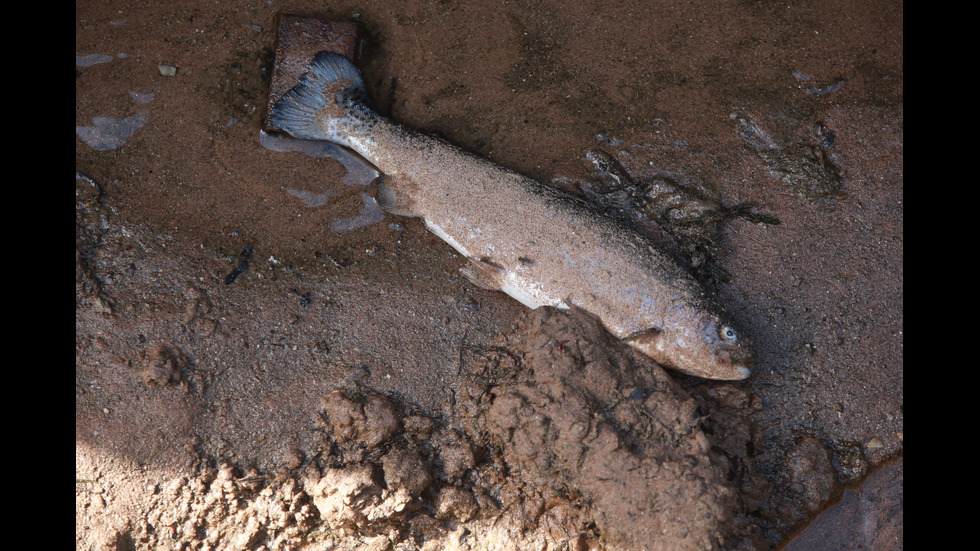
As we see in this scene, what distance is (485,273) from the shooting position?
12.6ft

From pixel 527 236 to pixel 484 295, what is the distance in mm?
491

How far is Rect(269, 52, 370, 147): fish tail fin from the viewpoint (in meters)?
4.07

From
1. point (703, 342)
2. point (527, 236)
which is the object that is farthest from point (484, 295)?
point (703, 342)

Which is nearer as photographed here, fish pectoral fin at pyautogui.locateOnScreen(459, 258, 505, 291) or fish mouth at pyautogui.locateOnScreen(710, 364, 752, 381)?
fish mouth at pyautogui.locateOnScreen(710, 364, 752, 381)

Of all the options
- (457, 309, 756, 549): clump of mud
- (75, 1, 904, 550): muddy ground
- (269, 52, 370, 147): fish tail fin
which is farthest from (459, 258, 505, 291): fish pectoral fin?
(269, 52, 370, 147): fish tail fin

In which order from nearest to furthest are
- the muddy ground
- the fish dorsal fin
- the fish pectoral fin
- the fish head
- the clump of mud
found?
the clump of mud < the muddy ground < the fish head < the fish pectoral fin < the fish dorsal fin

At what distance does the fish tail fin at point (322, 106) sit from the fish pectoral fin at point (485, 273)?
1224 mm

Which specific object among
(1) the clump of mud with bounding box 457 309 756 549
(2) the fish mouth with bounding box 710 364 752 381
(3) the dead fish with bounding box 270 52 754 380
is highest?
(3) the dead fish with bounding box 270 52 754 380

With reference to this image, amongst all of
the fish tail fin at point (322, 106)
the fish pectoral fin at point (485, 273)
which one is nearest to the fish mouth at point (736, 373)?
the fish pectoral fin at point (485, 273)

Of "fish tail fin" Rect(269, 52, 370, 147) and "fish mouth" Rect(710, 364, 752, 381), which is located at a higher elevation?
"fish tail fin" Rect(269, 52, 370, 147)

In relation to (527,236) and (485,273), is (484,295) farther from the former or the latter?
(527,236)

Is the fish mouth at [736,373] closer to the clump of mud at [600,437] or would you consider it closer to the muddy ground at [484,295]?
the muddy ground at [484,295]

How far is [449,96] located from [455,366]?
196cm

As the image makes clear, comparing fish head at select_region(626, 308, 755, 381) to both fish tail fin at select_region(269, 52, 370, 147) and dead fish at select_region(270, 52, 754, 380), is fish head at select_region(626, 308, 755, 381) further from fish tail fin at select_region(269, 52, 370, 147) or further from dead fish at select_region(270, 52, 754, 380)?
fish tail fin at select_region(269, 52, 370, 147)
